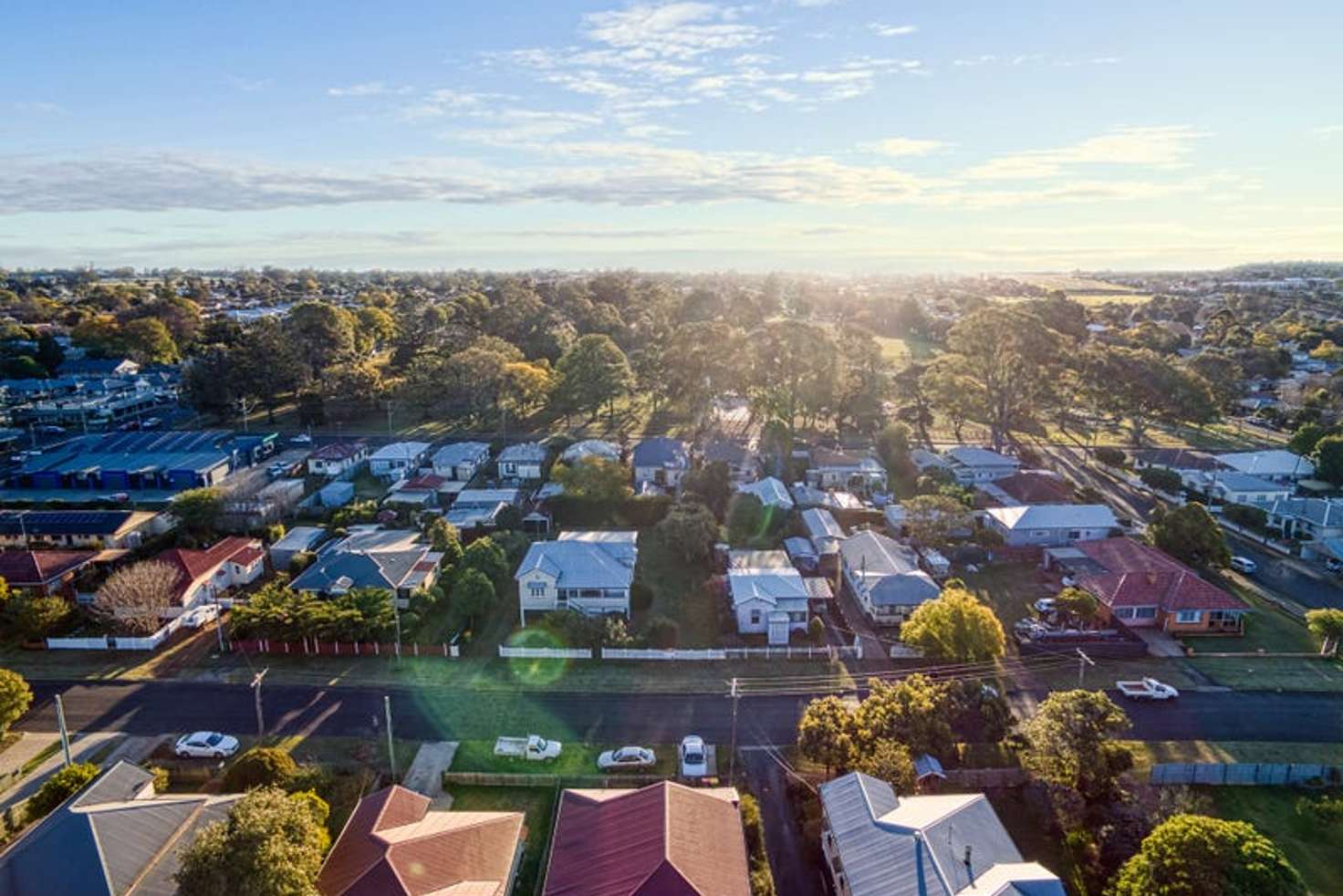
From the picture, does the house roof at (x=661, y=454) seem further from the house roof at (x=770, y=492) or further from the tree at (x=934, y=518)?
the tree at (x=934, y=518)

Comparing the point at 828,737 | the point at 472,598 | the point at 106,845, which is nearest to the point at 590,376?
the point at 472,598

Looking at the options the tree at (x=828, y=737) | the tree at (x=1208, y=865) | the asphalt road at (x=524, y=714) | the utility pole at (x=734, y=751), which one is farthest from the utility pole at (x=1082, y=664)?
the utility pole at (x=734, y=751)

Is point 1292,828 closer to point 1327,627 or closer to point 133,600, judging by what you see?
point 1327,627

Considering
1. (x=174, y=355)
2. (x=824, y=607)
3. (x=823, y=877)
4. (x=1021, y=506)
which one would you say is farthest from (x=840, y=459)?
(x=174, y=355)

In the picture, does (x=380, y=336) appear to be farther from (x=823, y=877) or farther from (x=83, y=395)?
(x=823, y=877)

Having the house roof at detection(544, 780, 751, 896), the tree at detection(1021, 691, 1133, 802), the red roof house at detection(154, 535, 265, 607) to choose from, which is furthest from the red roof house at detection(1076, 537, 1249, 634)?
the red roof house at detection(154, 535, 265, 607)

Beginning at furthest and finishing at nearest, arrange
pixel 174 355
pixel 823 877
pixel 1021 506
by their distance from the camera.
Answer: pixel 174 355, pixel 1021 506, pixel 823 877
